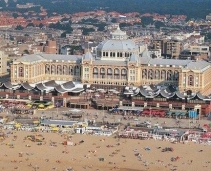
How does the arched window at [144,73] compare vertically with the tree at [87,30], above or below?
above

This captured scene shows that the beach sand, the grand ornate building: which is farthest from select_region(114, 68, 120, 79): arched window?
the beach sand

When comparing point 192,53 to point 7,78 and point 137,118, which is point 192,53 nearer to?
point 7,78

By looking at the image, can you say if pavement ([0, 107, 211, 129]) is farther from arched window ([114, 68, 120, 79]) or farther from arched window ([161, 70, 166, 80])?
arched window ([161, 70, 166, 80])

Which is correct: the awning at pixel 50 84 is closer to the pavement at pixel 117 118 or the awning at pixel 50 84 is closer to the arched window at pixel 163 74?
the pavement at pixel 117 118

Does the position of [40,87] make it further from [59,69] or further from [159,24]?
[159,24]

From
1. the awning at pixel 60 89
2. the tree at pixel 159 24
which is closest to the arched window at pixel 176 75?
the awning at pixel 60 89

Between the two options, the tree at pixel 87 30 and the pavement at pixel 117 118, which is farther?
the tree at pixel 87 30
